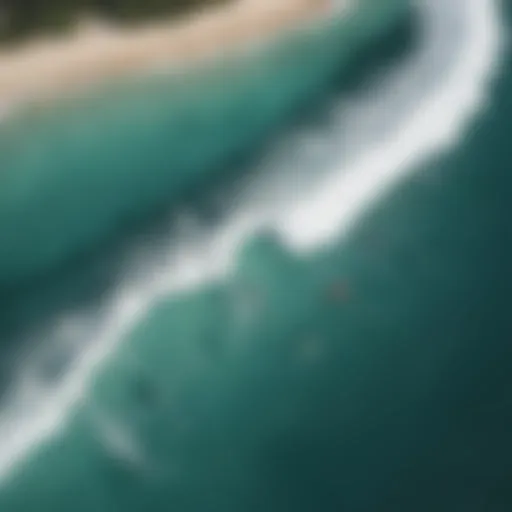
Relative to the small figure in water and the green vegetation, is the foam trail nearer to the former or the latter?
the small figure in water

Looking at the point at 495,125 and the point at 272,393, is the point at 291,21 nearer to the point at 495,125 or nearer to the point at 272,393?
the point at 495,125

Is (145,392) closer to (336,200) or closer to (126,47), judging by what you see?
(336,200)

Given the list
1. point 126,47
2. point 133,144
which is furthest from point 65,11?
point 133,144

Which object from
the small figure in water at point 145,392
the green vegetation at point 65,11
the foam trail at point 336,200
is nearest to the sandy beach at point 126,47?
the green vegetation at point 65,11

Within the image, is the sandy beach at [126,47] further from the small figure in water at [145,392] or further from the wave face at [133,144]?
the small figure in water at [145,392]

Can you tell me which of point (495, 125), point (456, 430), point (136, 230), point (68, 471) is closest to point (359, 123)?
point (495, 125)

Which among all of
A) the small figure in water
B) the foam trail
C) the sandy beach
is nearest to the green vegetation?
the sandy beach
